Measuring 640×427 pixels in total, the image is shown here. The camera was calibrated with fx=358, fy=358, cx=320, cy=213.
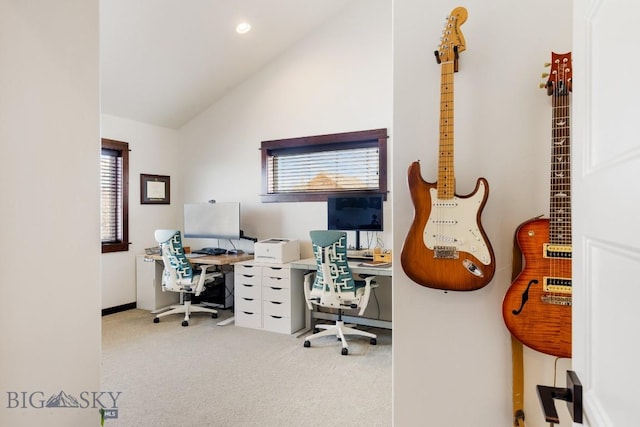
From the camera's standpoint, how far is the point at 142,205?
474 centimetres

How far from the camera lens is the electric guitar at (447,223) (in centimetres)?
136

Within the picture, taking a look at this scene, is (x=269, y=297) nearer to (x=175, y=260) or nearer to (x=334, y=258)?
(x=334, y=258)

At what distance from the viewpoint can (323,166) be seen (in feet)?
14.1

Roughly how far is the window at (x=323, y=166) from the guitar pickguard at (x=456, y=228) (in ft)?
8.20

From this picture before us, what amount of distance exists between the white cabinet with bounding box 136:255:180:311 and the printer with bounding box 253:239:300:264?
57.2 inches

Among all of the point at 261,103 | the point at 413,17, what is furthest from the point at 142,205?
the point at 413,17

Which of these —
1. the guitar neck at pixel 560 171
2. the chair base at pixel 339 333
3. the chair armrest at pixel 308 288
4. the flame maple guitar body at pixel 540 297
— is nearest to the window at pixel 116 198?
the chair armrest at pixel 308 288

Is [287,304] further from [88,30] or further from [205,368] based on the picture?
[88,30]

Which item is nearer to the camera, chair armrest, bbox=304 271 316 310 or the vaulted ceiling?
the vaulted ceiling

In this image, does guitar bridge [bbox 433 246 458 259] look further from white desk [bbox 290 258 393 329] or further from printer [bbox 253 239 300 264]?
printer [bbox 253 239 300 264]

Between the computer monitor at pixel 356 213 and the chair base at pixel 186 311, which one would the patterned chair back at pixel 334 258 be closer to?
the computer monitor at pixel 356 213

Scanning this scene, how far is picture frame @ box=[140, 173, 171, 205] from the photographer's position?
4742 millimetres

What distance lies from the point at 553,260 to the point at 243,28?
3.72 metres

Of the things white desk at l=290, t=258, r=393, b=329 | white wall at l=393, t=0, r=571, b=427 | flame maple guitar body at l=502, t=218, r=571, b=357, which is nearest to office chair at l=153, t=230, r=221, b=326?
white desk at l=290, t=258, r=393, b=329
